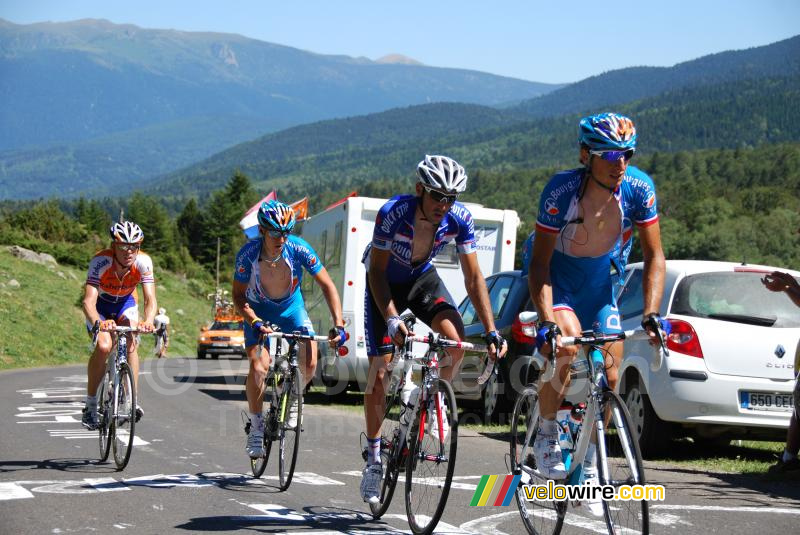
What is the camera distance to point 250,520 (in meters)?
Answer: 6.64

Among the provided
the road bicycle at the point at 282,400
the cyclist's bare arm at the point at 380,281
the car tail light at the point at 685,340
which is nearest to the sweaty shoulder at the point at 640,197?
the cyclist's bare arm at the point at 380,281

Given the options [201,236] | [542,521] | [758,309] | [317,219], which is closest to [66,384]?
[317,219]

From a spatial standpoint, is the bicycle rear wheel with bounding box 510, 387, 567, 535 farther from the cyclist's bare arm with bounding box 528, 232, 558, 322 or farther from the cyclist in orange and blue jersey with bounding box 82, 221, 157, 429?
the cyclist in orange and blue jersey with bounding box 82, 221, 157, 429

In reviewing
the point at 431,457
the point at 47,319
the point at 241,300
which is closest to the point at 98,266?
the point at 241,300

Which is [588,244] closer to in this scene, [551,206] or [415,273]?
[551,206]

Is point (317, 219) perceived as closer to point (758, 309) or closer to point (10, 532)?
point (758, 309)

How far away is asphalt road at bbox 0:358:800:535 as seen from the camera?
259 inches

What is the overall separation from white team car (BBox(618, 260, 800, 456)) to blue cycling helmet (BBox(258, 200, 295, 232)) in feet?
11.6

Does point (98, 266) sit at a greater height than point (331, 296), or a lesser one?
greater

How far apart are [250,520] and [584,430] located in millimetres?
2399

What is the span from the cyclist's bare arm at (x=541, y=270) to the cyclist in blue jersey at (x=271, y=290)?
2816 mm

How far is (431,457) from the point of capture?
20.2 feet

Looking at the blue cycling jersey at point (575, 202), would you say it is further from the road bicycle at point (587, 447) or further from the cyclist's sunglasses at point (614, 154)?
the road bicycle at point (587, 447)

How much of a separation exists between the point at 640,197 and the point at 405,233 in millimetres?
1631
